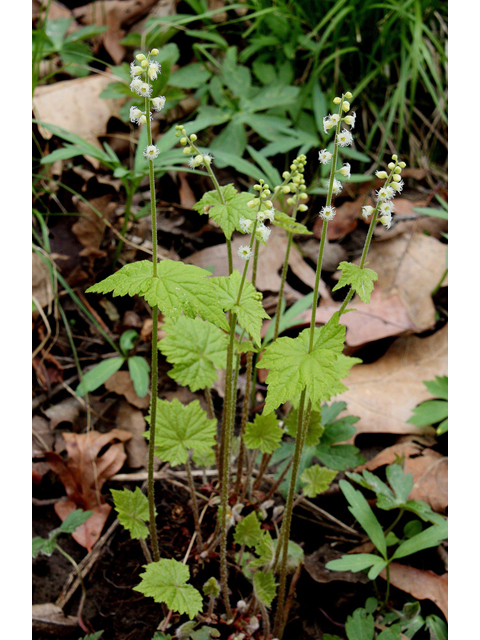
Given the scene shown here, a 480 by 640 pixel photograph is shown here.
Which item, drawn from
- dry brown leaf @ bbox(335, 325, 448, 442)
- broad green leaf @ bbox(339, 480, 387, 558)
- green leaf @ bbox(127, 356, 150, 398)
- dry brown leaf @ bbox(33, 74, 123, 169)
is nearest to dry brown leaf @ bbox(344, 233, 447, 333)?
dry brown leaf @ bbox(335, 325, 448, 442)

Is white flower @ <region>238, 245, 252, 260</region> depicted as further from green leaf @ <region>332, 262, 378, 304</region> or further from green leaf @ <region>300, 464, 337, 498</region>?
green leaf @ <region>300, 464, 337, 498</region>

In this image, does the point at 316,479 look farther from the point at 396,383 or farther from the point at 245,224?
the point at 245,224

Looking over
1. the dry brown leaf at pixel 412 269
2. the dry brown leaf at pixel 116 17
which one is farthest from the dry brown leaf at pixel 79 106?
the dry brown leaf at pixel 412 269

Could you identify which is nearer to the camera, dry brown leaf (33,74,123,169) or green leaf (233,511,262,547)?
green leaf (233,511,262,547)

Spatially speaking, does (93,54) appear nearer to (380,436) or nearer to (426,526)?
(380,436)

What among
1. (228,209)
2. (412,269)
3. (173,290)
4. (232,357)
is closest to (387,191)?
(228,209)

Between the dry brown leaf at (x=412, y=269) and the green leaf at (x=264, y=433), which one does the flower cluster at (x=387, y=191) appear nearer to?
the green leaf at (x=264, y=433)
